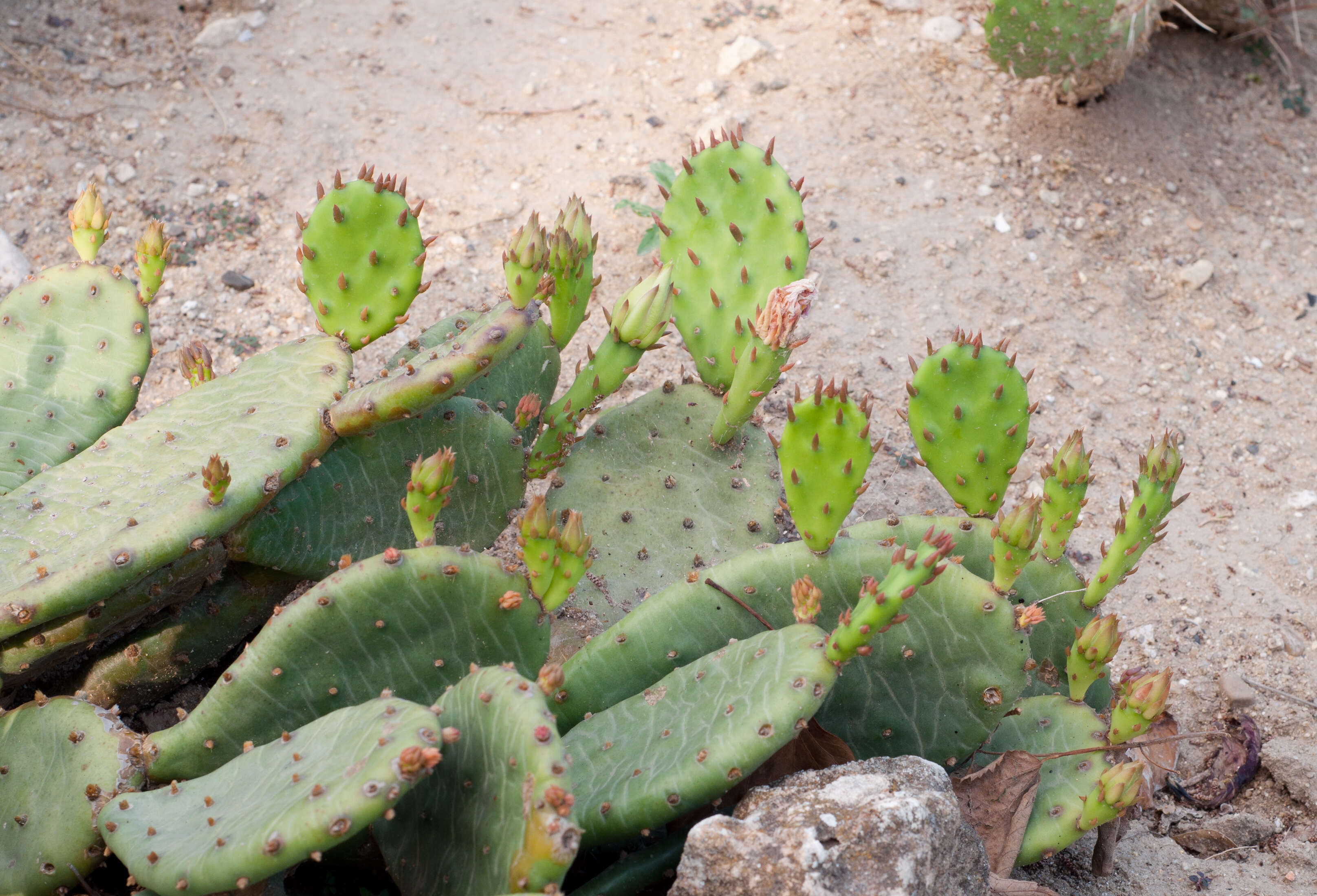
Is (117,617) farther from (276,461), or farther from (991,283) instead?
(991,283)

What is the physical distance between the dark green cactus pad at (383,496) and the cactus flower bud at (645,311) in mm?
324

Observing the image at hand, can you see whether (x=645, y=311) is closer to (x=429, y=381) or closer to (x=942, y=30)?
(x=429, y=381)

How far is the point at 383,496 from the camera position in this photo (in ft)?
6.52

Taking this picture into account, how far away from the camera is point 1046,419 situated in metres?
3.00

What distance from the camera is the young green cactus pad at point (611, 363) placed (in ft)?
6.88

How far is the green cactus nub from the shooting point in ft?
4.62

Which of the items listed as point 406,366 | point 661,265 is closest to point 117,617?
point 406,366

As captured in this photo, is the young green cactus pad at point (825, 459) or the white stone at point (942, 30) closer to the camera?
the young green cactus pad at point (825, 459)

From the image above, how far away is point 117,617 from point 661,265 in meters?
1.29

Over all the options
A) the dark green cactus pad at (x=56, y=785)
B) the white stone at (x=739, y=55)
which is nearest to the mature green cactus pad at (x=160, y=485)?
the dark green cactus pad at (x=56, y=785)

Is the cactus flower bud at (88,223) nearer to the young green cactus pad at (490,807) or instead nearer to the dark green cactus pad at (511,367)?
the dark green cactus pad at (511,367)

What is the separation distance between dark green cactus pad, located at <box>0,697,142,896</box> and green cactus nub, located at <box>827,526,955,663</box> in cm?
113

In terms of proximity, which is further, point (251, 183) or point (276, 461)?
point (251, 183)

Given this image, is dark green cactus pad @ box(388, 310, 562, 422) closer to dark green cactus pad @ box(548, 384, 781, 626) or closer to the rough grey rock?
dark green cactus pad @ box(548, 384, 781, 626)
